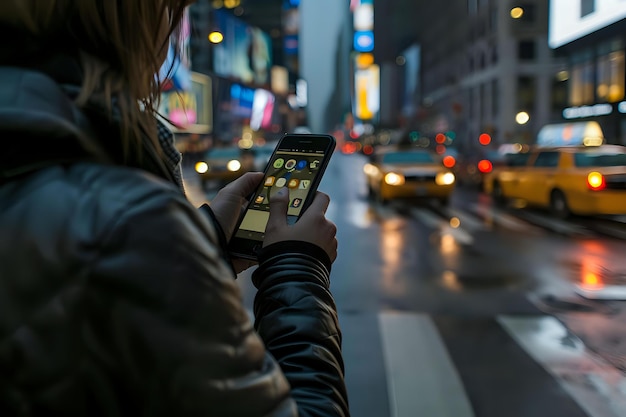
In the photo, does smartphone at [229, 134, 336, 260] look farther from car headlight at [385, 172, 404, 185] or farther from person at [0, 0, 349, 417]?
A: car headlight at [385, 172, 404, 185]

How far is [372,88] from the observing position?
616 feet

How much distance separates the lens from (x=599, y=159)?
13.5 m

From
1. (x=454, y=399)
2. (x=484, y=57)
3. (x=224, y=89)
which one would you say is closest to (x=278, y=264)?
(x=454, y=399)

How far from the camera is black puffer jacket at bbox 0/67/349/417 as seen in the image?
33.3 inches

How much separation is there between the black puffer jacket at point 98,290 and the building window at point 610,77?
41.3 m

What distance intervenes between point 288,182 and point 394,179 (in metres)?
15.7

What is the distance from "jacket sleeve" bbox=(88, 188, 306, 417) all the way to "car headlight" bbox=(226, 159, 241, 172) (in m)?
23.6

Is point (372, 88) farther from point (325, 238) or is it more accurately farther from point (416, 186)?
point (325, 238)

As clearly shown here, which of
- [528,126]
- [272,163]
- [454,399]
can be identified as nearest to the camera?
[272,163]

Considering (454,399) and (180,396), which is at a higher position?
(180,396)

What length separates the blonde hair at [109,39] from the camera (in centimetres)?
99

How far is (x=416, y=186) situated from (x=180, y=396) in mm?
16485

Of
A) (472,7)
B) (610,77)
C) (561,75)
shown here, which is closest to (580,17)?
(610,77)

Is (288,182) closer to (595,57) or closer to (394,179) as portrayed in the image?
(394,179)
